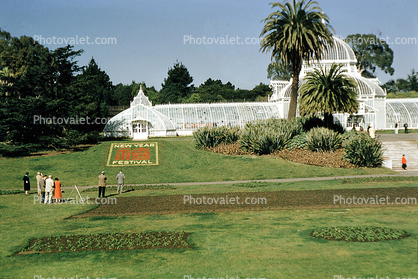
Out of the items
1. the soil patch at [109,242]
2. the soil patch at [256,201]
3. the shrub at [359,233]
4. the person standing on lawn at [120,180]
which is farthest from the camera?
the person standing on lawn at [120,180]

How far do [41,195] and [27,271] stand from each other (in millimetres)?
13754

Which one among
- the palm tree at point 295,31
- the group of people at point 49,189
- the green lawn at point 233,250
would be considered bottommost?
the green lawn at point 233,250

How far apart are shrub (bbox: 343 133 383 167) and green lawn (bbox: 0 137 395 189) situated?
1.29m

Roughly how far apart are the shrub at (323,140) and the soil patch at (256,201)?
44.2ft

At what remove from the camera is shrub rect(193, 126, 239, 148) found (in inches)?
1604

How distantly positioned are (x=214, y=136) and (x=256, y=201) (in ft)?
69.0

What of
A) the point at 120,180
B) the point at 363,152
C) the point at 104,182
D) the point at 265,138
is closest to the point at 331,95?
the point at 363,152

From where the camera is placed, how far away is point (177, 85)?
11838 cm

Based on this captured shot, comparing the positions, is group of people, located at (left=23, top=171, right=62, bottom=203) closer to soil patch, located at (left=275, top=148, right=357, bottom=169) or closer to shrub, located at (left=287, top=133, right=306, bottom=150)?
soil patch, located at (left=275, top=148, right=357, bottom=169)

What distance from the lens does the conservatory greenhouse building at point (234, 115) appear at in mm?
54156

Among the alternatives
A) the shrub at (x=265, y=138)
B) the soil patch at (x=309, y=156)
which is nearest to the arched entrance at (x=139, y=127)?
the soil patch at (x=309, y=156)

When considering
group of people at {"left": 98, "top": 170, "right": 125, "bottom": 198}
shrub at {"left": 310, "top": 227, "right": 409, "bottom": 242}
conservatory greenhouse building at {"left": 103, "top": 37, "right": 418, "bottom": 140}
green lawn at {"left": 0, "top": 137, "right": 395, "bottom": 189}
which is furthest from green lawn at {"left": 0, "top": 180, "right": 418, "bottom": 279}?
conservatory greenhouse building at {"left": 103, "top": 37, "right": 418, "bottom": 140}

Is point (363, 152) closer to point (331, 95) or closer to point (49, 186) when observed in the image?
point (331, 95)

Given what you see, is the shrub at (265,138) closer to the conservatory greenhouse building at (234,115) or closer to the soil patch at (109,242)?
the conservatory greenhouse building at (234,115)
